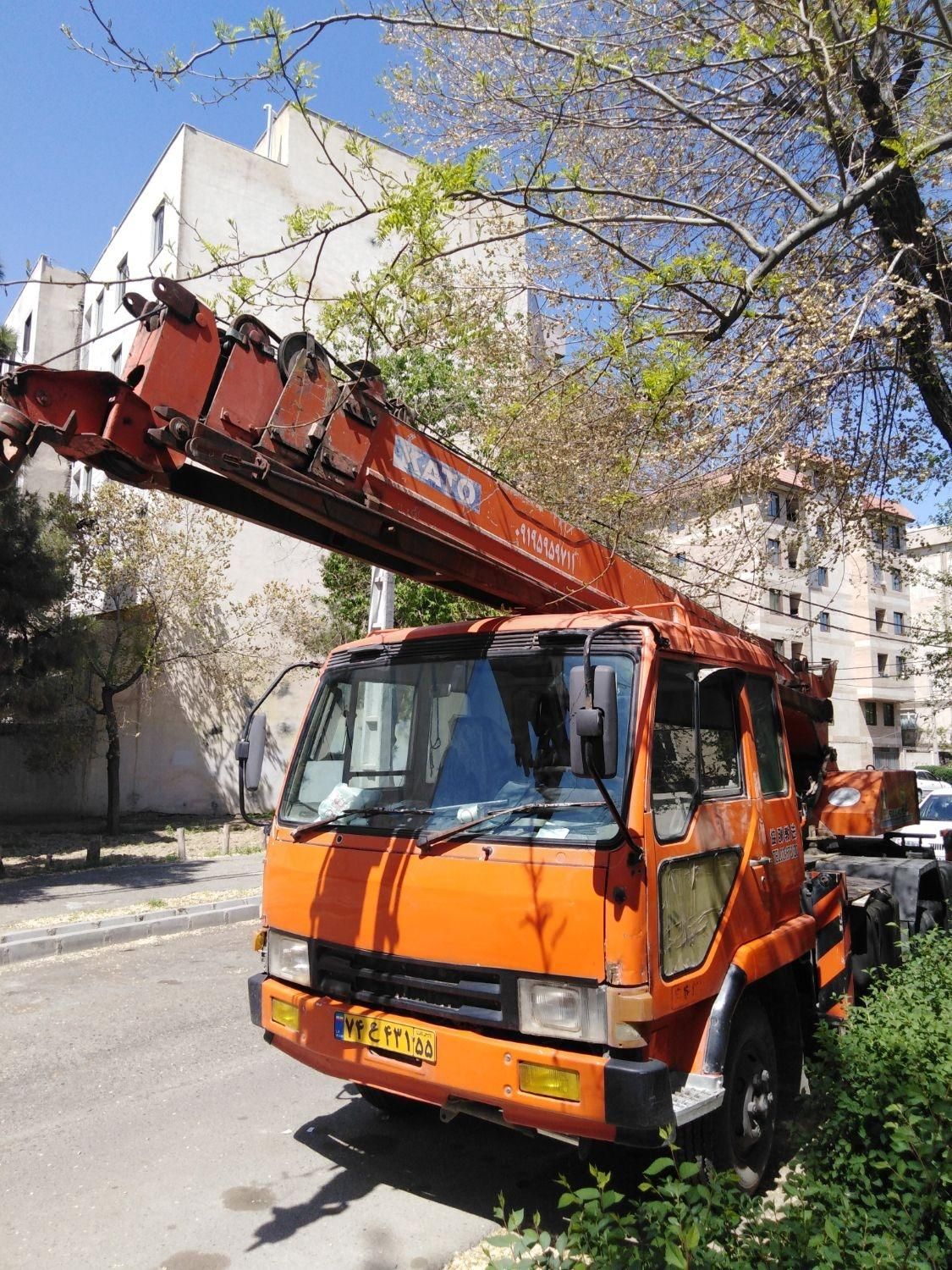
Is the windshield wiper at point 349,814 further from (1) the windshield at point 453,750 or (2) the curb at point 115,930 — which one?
(2) the curb at point 115,930

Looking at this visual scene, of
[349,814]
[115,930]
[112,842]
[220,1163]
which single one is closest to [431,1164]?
[220,1163]

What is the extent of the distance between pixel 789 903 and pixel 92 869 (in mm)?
12811

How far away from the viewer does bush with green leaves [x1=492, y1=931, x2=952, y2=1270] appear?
8.27 ft

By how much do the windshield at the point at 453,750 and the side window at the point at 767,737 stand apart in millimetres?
1311

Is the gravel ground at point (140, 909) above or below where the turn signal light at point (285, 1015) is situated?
below

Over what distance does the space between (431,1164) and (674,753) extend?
2301 mm

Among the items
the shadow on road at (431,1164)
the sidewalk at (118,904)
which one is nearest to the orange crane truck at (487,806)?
the shadow on road at (431,1164)

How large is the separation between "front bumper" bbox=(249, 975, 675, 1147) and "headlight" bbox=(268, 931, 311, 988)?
21 centimetres

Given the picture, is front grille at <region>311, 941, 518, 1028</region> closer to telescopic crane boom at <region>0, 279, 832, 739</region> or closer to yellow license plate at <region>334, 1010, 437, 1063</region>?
yellow license plate at <region>334, 1010, 437, 1063</region>

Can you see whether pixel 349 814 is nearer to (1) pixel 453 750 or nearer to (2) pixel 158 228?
(1) pixel 453 750

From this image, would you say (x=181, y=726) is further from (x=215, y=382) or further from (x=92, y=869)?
(x=215, y=382)

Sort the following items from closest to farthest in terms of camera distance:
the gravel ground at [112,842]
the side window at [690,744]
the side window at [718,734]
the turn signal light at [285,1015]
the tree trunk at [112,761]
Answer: the side window at [690,744] → the turn signal light at [285,1015] → the side window at [718,734] → the gravel ground at [112,842] → the tree trunk at [112,761]

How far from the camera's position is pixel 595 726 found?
3195 mm

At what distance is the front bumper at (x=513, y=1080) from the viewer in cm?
320
